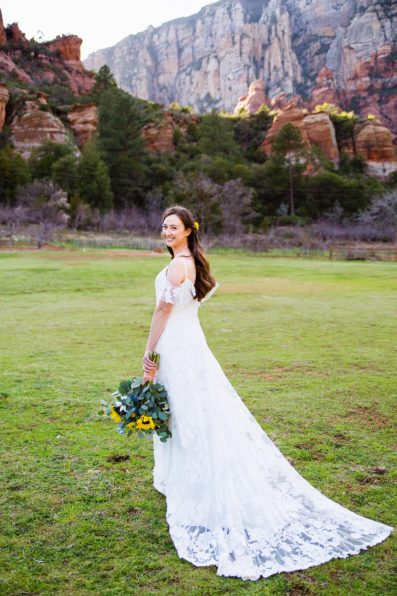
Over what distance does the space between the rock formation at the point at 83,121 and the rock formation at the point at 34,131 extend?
3.91 meters

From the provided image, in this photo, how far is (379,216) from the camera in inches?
2058

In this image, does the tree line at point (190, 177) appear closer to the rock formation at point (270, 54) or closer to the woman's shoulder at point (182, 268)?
the woman's shoulder at point (182, 268)

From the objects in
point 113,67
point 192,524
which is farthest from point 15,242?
point 113,67

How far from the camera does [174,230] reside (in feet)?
11.4

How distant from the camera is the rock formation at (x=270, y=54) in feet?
365

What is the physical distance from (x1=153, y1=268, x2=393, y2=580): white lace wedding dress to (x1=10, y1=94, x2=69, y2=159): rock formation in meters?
58.7

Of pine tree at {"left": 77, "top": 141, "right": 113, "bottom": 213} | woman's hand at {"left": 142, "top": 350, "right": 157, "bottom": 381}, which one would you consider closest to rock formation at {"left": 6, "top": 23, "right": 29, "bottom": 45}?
pine tree at {"left": 77, "top": 141, "right": 113, "bottom": 213}

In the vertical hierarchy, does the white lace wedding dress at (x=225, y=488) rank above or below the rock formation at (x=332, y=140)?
below

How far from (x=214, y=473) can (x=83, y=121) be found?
6657cm

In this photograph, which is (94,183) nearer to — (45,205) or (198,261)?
(45,205)

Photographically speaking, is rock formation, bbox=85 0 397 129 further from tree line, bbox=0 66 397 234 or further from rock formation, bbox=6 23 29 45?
rock formation, bbox=6 23 29 45

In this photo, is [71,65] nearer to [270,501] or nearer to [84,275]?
[84,275]

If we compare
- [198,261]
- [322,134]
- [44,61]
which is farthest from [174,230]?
[44,61]

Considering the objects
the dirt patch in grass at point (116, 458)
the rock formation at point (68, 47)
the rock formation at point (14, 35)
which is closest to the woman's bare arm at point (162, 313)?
the dirt patch in grass at point (116, 458)
